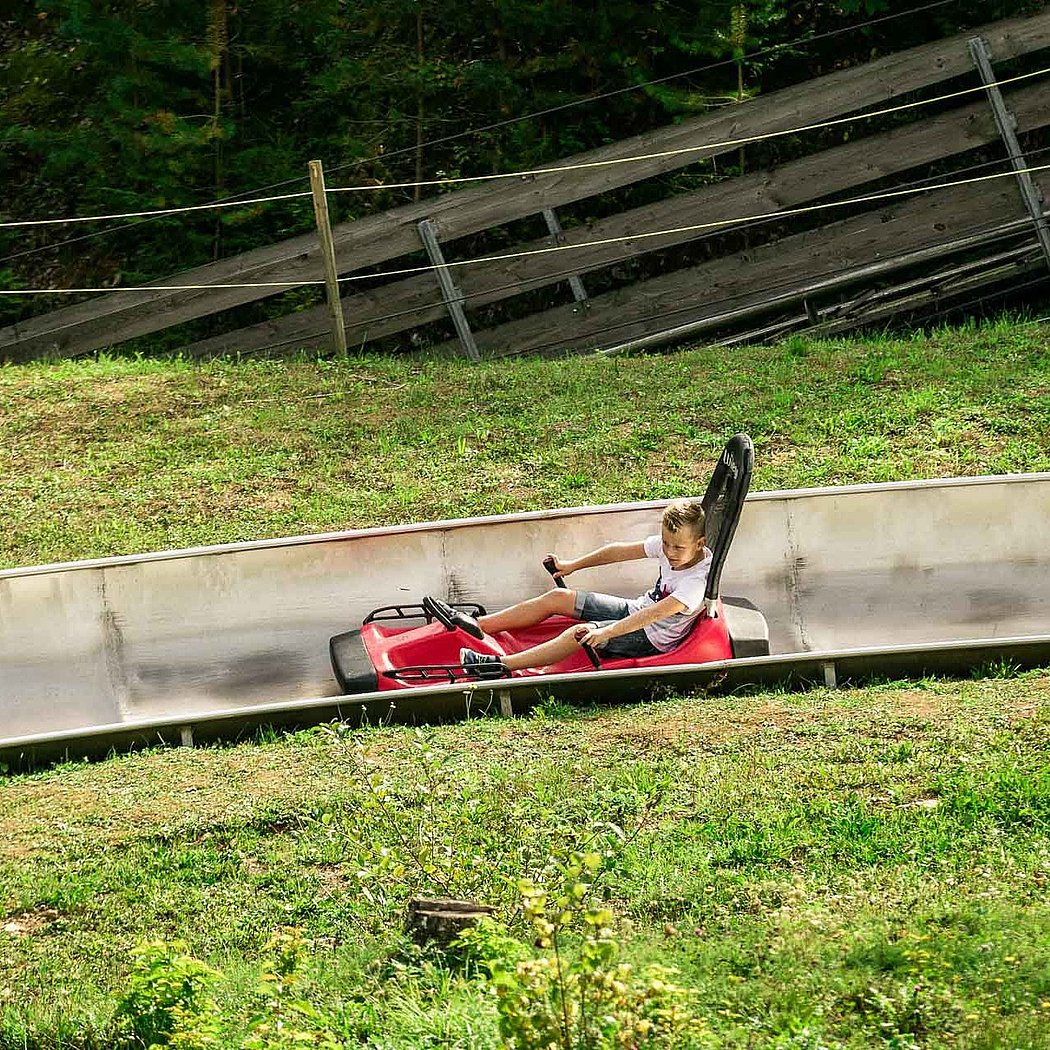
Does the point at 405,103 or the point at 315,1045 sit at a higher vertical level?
the point at 405,103

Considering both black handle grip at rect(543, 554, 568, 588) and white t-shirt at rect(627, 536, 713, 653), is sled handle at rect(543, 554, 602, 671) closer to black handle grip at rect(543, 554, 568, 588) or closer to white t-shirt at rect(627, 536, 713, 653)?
black handle grip at rect(543, 554, 568, 588)

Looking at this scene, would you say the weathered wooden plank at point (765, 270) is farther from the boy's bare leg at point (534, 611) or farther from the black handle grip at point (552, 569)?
the boy's bare leg at point (534, 611)

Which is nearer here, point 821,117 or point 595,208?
point 821,117

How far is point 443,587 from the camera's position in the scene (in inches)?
316

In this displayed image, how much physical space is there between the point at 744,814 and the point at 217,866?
1.89 metres

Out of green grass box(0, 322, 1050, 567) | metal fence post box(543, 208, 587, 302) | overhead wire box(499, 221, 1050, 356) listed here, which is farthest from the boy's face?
metal fence post box(543, 208, 587, 302)

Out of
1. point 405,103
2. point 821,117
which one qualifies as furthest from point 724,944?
point 405,103

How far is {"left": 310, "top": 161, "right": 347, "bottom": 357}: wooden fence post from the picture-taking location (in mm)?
11203

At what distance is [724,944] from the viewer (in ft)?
13.3

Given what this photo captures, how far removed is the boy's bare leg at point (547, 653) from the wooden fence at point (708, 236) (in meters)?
6.15

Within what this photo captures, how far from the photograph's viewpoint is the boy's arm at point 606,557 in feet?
24.6

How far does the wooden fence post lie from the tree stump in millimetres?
7882

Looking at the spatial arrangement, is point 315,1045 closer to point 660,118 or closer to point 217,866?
point 217,866

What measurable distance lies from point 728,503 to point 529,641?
1332mm
